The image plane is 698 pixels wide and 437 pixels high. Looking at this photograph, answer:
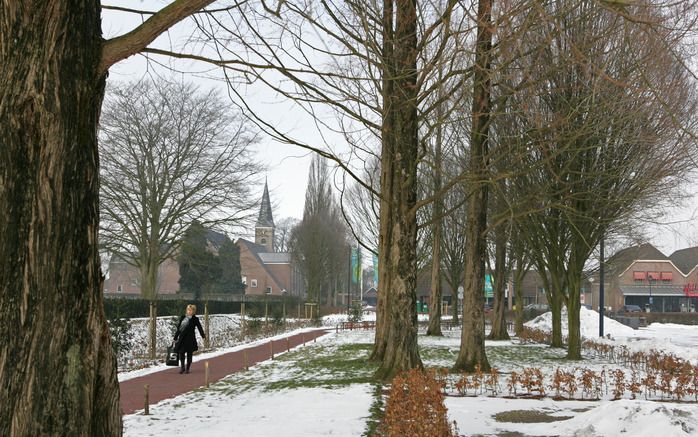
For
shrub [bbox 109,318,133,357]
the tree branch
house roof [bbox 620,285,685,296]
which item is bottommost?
shrub [bbox 109,318,133,357]

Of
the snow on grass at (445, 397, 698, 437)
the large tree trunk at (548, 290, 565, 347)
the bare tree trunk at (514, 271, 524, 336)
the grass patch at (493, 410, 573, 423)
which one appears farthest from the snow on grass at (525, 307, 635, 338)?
the grass patch at (493, 410, 573, 423)

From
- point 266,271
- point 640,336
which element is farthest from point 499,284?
point 266,271

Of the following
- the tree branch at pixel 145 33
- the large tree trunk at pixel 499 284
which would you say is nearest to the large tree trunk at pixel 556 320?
the large tree trunk at pixel 499 284

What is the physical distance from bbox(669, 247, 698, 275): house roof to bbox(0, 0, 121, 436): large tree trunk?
265 ft

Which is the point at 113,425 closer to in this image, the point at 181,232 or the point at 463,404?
the point at 463,404

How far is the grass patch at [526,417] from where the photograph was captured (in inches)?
394

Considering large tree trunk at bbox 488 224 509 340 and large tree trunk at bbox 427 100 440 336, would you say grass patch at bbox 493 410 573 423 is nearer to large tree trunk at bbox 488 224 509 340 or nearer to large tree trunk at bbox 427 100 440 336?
large tree trunk at bbox 488 224 509 340

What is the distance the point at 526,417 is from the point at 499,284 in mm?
18905

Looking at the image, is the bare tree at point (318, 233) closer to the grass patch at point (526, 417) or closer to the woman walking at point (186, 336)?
the woman walking at point (186, 336)

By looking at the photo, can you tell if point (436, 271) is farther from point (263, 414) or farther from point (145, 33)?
point (145, 33)

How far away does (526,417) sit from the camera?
10.2m

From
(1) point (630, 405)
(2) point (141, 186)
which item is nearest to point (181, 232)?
(2) point (141, 186)

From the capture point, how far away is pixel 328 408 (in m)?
10.8

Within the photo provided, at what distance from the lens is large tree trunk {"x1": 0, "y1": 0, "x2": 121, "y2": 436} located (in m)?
4.15
